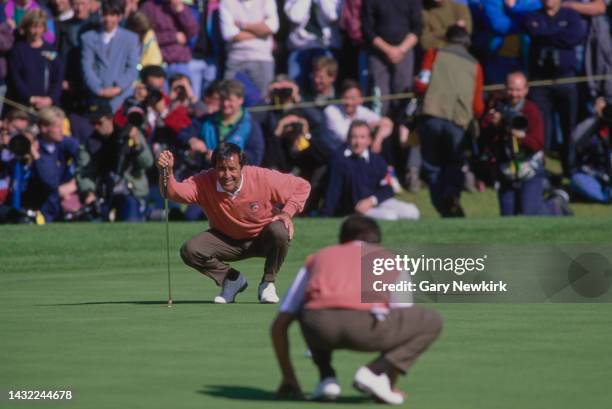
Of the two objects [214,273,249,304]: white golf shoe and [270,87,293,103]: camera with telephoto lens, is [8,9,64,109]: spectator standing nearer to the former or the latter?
[270,87,293,103]: camera with telephoto lens

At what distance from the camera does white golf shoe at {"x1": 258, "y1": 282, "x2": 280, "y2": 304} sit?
13.1 meters

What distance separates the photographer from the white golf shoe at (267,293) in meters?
13.1

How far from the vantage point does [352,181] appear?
20.8m

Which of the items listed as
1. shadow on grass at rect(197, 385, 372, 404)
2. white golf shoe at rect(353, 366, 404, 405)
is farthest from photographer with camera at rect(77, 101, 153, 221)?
white golf shoe at rect(353, 366, 404, 405)

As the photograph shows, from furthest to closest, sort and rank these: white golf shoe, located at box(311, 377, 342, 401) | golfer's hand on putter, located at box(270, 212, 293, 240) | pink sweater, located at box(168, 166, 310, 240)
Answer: pink sweater, located at box(168, 166, 310, 240)
golfer's hand on putter, located at box(270, 212, 293, 240)
white golf shoe, located at box(311, 377, 342, 401)

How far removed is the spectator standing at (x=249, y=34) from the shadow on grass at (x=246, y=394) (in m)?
13.9

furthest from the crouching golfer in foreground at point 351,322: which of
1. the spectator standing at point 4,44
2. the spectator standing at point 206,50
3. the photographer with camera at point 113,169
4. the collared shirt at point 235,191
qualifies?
the spectator standing at point 206,50

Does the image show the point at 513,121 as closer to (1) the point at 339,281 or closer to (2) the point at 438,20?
(2) the point at 438,20

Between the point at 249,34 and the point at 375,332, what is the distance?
47.9ft

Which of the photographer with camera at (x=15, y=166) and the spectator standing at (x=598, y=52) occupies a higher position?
the spectator standing at (x=598, y=52)

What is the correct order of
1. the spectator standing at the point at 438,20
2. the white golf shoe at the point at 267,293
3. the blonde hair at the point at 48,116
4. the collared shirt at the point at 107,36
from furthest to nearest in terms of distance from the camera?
the spectator standing at the point at 438,20, the collared shirt at the point at 107,36, the blonde hair at the point at 48,116, the white golf shoe at the point at 267,293

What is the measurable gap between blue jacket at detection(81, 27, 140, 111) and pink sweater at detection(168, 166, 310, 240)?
8.61 m

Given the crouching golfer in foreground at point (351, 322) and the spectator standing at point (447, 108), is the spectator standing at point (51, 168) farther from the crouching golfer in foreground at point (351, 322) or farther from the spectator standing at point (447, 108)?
the crouching golfer in foreground at point (351, 322)

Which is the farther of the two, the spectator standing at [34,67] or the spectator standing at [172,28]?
the spectator standing at [172,28]
